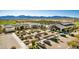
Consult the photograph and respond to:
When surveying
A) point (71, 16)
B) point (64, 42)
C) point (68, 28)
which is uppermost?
point (71, 16)

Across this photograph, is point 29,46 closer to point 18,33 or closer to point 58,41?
point 18,33
